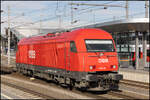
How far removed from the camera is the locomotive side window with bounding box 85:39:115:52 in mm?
12539

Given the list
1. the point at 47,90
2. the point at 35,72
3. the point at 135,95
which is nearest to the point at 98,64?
the point at 135,95

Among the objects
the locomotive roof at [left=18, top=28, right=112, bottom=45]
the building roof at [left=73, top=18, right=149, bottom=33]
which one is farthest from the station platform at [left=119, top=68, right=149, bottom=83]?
the locomotive roof at [left=18, top=28, right=112, bottom=45]

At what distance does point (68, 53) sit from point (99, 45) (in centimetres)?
180

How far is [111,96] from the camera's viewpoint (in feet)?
39.1

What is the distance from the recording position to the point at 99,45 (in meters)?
12.8

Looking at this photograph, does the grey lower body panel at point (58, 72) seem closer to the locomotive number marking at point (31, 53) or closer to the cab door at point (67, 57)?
the cab door at point (67, 57)

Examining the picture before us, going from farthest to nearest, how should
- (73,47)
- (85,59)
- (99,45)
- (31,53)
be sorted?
(31,53), (99,45), (73,47), (85,59)

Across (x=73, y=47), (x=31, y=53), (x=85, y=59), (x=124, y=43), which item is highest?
(x=124, y=43)

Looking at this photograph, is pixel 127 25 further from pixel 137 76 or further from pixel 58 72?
pixel 58 72

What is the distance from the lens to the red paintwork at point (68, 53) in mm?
12148

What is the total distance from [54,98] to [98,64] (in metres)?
2.87

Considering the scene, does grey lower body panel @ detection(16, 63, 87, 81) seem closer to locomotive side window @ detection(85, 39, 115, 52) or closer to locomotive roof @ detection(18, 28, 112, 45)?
locomotive side window @ detection(85, 39, 115, 52)

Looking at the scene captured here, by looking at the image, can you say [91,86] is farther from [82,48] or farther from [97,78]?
[82,48]

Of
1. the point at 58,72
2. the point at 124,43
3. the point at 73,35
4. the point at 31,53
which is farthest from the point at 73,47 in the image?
the point at 124,43
